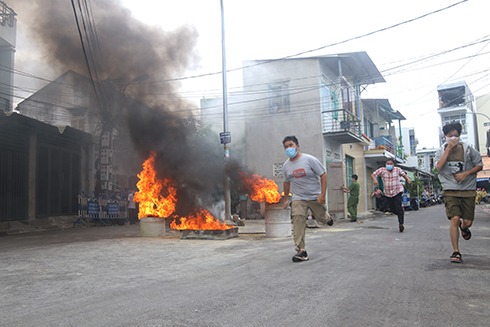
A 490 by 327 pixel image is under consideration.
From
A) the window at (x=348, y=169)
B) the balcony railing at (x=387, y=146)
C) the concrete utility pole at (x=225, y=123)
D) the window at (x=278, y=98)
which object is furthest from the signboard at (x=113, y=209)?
the balcony railing at (x=387, y=146)

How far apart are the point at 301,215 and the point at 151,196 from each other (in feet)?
16.2

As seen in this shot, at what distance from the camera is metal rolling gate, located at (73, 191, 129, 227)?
13154 mm

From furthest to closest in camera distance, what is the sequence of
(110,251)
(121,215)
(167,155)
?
(121,215) → (167,155) → (110,251)

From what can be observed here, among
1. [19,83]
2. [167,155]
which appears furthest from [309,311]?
[19,83]

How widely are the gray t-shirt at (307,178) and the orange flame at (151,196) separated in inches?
184

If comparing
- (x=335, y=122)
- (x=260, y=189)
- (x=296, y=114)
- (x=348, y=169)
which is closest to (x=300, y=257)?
(x=260, y=189)

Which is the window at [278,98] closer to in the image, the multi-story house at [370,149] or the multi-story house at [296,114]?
the multi-story house at [296,114]

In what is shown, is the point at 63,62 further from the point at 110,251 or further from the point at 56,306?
the point at 56,306

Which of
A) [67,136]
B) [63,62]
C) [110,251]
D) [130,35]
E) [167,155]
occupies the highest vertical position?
[130,35]

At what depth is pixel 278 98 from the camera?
17547 mm

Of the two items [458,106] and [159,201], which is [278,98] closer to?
[159,201]

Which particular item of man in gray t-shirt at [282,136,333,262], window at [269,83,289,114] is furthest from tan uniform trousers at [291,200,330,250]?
window at [269,83,289,114]

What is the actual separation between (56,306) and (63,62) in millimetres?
8218

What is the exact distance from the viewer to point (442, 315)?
8.44 ft
